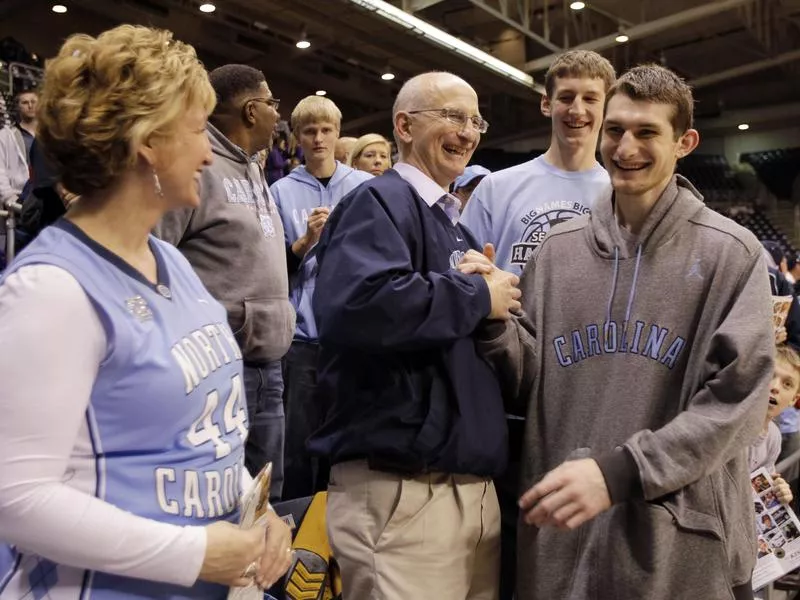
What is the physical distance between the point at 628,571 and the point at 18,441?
3.90 ft

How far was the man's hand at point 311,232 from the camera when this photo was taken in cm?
346

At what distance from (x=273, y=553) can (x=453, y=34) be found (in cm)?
1330

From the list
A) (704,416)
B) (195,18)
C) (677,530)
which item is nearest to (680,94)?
(704,416)

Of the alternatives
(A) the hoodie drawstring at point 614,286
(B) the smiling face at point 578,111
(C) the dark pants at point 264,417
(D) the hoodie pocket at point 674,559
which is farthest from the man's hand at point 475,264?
(C) the dark pants at point 264,417

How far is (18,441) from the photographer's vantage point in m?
1.14

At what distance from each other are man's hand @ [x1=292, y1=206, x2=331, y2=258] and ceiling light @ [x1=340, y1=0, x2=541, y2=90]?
259 inches

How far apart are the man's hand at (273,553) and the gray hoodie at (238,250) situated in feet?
4.01

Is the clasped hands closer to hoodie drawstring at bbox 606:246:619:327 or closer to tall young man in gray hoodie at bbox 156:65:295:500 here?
hoodie drawstring at bbox 606:246:619:327

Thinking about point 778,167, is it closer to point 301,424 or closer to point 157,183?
point 301,424

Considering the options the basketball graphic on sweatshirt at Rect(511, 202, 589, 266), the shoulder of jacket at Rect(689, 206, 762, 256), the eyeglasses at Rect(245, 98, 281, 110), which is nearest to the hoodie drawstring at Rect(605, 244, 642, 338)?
the shoulder of jacket at Rect(689, 206, 762, 256)

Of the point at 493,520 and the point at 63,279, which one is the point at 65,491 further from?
the point at 493,520

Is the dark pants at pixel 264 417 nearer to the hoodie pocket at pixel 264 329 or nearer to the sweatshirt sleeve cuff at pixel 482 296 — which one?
the hoodie pocket at pixel 264 329

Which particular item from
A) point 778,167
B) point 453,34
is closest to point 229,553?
point 453,34

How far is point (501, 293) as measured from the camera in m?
1.87
